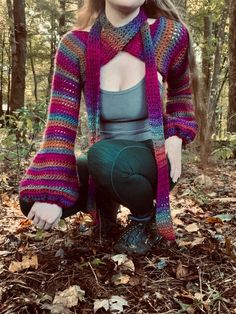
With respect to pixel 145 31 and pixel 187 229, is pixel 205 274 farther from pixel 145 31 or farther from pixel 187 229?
pixel 145 31

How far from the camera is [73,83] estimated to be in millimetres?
1942

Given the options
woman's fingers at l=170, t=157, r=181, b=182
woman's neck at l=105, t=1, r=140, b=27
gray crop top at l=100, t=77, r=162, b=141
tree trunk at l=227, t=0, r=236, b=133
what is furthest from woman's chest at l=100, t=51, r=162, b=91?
tree trunk at l=227, t=0, r=236, b=133

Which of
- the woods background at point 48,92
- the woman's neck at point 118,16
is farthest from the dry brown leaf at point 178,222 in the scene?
the woman's neck at point 118,16

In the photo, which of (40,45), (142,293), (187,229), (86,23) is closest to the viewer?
(142,293)

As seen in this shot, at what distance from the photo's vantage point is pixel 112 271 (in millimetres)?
1754

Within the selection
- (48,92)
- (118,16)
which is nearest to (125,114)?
(118,16)

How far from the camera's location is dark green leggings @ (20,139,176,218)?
184 cm

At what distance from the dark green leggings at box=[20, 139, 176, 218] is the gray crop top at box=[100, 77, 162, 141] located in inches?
3.0

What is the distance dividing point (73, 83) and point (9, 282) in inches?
35.7

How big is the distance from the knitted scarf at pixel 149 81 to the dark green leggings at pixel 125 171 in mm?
61

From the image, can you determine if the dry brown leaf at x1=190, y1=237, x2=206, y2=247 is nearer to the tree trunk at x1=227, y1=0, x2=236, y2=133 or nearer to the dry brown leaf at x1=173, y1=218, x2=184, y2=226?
the dry brown leaf at x1=173, y1=218, x2=184, y2=226

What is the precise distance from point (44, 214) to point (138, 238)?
0.46m

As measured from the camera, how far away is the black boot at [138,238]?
6.29 feet

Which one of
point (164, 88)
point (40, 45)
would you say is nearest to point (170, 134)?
point (164, 88)
